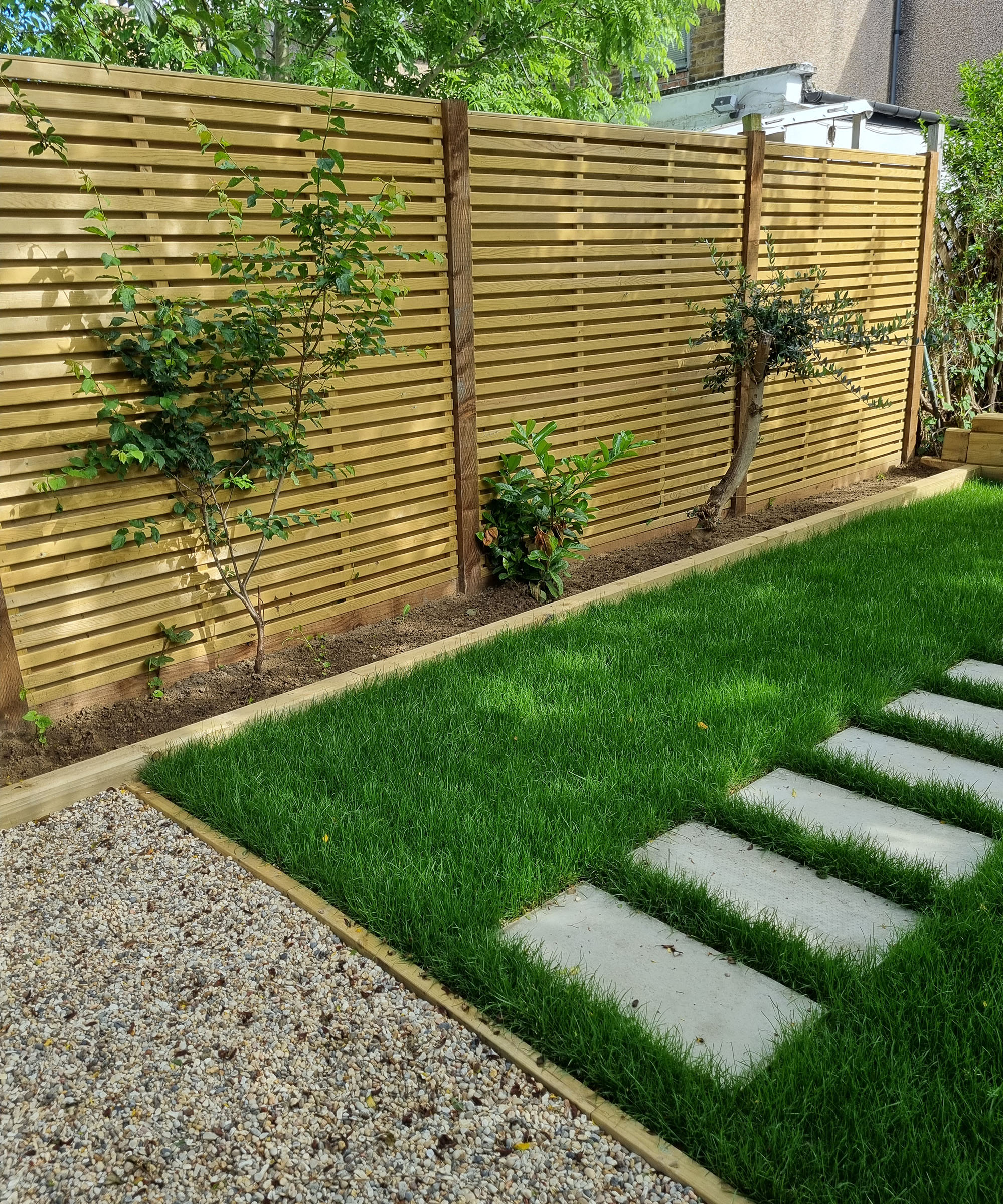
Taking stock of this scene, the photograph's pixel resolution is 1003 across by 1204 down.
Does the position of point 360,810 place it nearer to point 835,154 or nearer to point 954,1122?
point 954,1122

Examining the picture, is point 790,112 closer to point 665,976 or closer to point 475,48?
point 475,48

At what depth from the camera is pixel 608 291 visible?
18.1ft

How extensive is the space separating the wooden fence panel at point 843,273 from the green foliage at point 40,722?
16.3 ft

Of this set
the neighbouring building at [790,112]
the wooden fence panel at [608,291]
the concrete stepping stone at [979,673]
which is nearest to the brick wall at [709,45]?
the neighbouring building at [790,112]

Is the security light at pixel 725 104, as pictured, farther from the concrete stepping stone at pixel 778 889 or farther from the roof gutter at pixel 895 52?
the concrete stepping stone at pixel 778 889

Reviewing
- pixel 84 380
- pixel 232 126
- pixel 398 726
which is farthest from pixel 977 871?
pixel 232 126

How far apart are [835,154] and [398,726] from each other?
5692 millimetres

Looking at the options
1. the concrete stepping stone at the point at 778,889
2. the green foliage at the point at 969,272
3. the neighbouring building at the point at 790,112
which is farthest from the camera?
the neighbouring building at the point at 790,112

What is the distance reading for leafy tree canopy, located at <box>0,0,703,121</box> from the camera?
10.1m

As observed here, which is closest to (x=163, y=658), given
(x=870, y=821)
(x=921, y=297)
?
(x=870, y=821)

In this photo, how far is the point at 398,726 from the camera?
12.0ft

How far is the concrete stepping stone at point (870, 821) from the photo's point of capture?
2.85 meters

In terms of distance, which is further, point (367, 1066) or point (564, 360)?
point (564, 360)

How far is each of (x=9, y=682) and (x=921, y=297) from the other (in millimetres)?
7777
